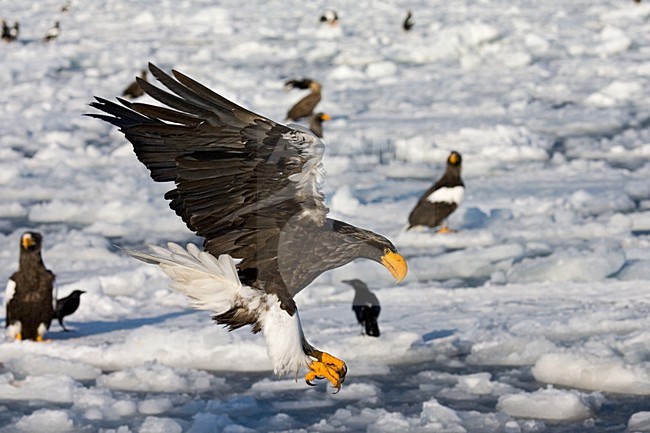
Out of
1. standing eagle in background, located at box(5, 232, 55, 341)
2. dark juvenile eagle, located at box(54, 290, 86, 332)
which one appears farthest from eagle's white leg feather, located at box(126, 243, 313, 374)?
dark juvenile eagle, located at box(54, 290, 86, 332)

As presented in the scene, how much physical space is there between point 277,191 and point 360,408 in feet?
5.47

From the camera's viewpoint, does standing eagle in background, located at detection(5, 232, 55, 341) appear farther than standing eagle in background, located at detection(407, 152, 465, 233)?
No

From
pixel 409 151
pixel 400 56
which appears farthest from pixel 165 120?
pixel 400 56

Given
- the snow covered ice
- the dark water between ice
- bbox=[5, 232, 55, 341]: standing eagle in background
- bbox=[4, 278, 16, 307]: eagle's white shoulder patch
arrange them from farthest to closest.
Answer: bbox=[4, 278, 16, 307]: eagle's white shoulder patch, bbox=[5, 232, 55, 341]: standing eagle in background, the snow covered ice, the dark water between ice

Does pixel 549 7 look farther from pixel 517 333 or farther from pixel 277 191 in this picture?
pixel 277 191

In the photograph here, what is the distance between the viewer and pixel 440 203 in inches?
335

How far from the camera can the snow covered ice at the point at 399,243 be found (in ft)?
16.5

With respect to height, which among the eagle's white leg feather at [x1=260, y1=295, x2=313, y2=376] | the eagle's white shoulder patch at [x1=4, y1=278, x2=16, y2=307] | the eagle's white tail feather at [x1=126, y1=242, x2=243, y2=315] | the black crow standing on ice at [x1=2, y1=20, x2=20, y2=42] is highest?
the black crow standing on ice at [x1=2, y1=20, x2=20, y2=42]

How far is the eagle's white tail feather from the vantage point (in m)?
3.68

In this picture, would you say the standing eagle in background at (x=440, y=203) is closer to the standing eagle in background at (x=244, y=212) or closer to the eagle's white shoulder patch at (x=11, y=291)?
the eagle's white shoulder patch at (x=11, y=291)

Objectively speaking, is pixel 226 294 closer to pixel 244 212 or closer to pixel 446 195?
pixel 244 212

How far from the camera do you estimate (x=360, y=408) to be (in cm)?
495

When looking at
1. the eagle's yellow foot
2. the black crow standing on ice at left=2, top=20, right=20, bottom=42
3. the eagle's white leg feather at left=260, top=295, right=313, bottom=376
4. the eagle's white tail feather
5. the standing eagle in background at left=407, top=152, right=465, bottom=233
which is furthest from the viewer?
the black crow standing on ice at left=2, top=20, right=20, bottom=42

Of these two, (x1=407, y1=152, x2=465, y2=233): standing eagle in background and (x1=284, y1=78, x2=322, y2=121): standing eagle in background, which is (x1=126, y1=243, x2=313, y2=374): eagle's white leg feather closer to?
(x1=407, y1=152, x2=465, y2=233): standing eagle in background
